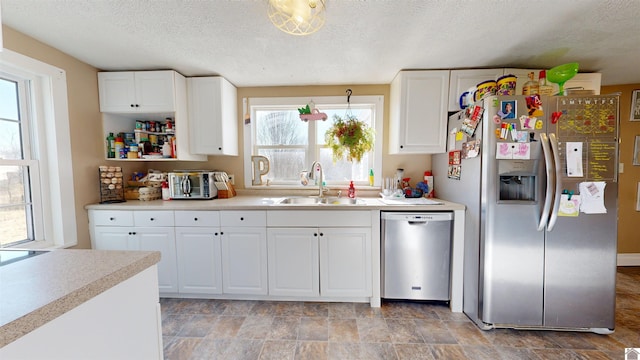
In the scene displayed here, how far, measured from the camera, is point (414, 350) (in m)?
1.63

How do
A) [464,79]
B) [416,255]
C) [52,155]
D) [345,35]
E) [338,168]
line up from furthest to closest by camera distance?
1. [338,168]
2. [464,79]
3. [416,255]
4. [52,155]
5. [345,35]

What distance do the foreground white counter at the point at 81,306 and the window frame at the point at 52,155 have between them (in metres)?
1.58

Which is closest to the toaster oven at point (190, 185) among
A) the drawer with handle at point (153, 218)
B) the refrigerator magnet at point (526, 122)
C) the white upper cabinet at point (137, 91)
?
the drawer with handle at point (153, 218)

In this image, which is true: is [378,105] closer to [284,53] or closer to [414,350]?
[284,53]

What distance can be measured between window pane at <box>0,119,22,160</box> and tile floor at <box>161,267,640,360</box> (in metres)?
1.66

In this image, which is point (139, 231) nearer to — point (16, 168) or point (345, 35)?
point (16, 168)

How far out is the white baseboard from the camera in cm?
282

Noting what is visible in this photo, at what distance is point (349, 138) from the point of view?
8.30 ft

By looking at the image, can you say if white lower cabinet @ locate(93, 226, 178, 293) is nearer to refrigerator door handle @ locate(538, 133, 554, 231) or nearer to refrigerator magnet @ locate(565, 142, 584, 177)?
refrigerator door handle @ locate(538, 133, 554, 231)

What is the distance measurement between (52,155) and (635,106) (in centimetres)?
594

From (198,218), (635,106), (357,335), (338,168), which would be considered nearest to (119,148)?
(198,218)

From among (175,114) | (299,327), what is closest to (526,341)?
(299,327)

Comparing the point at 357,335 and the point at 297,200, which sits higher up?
the point at 297,200

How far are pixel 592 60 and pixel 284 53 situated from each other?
2720 mm
